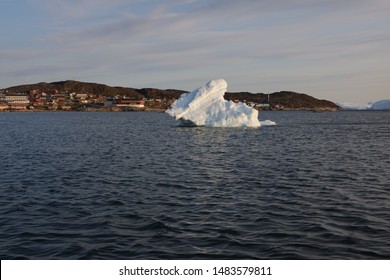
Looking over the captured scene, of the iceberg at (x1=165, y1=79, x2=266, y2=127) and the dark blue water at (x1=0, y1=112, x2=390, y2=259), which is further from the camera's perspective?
the iceberg at (x1=165, y1=79, x2=266, y2=127)

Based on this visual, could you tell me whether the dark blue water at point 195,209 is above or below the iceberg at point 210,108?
below

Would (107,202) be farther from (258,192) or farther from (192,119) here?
(192,119)

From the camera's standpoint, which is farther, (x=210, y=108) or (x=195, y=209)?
(x=210, y=108)

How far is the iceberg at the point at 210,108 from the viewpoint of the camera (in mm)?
71588

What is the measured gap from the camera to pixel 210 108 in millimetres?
73812

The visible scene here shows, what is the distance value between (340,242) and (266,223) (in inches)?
118

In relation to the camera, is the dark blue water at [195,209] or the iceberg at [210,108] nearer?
the dark blue water at [195,209]

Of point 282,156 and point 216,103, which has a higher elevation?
point 216,103

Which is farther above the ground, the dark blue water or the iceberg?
the iceberg

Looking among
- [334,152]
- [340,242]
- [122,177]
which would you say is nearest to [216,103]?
[334,152]

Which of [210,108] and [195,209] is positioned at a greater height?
[210,108]

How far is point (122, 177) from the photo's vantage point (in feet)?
88.3

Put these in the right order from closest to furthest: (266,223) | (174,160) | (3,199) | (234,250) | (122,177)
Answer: (234,250), (266,223), (3,199), (122,177), (174,160)

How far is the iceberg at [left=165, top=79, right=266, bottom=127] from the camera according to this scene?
71.6 meters
